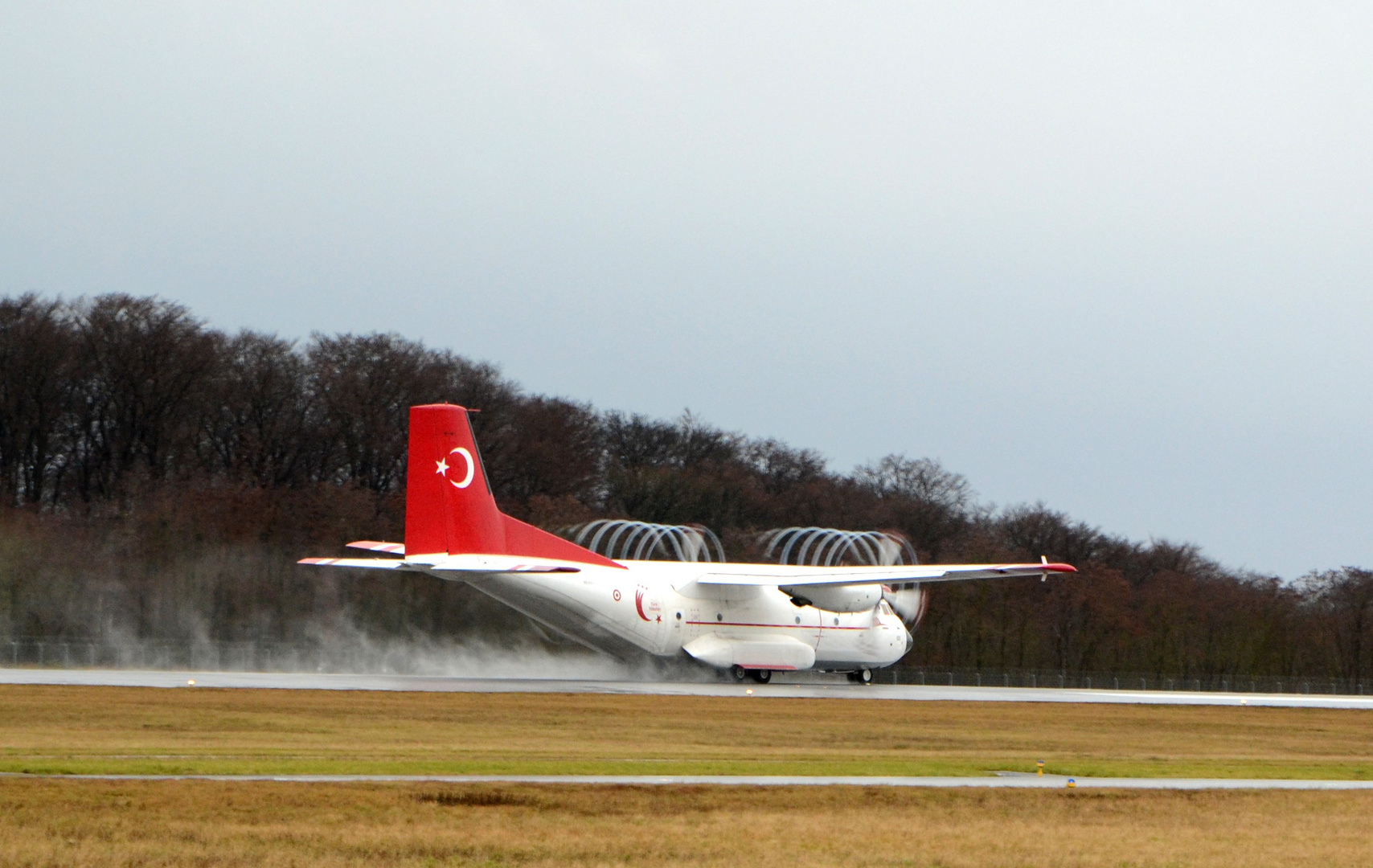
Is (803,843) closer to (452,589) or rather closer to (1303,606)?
(452,589)

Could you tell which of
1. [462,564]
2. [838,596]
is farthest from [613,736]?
[838,596]

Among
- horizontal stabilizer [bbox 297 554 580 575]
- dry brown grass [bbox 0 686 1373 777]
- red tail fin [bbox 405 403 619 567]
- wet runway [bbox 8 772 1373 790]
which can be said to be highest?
red tail fin [bbox 405 403 619 567]

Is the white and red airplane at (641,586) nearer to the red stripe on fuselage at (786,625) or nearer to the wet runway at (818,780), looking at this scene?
the red stripe on fuselage at (786,625)

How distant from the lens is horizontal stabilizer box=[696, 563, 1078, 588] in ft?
128

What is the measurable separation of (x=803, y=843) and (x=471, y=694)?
66.7 ft

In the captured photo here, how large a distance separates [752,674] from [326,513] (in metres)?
19.9

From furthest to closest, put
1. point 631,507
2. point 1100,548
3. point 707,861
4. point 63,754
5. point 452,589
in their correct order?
point 1100,548
point 631,507
point 452,589
point 63,754
point 707,861

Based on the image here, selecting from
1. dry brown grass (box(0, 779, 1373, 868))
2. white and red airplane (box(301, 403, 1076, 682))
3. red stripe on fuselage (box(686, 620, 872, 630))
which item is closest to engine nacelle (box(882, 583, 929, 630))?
white and red airplane (box(301, 403, 1076, 682))

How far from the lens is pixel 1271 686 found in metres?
61.9

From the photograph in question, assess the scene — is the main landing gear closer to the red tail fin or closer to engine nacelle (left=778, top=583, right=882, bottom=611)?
engine nacelle (left=778, top=583, right=882, bottom=611)

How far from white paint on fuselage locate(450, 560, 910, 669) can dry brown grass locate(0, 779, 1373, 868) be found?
813 inches

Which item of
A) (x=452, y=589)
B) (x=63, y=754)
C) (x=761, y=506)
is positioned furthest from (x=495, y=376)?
(x=63, y=754)

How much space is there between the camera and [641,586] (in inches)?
1599

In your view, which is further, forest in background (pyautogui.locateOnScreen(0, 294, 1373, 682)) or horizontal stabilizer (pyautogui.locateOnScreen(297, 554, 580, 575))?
forest in background (pyautogui.locateOnScreen(0, 294, 1373, 682))
